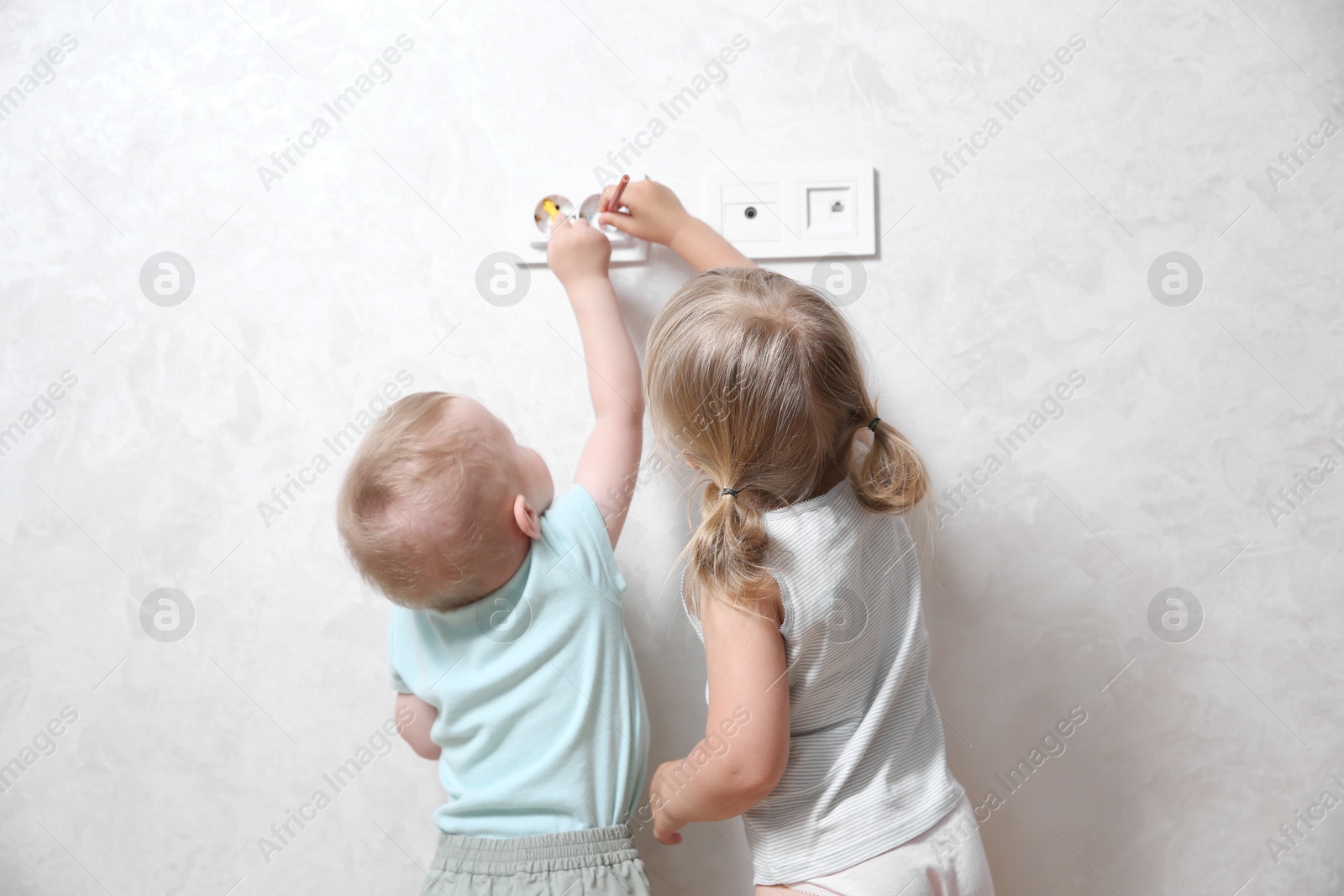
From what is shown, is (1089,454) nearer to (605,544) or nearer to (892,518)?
(892,518)

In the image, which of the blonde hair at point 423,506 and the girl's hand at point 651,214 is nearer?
the blonde hair at point 423,506

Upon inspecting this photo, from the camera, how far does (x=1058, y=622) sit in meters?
0.97

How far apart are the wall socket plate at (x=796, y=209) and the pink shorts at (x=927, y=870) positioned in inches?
23.2

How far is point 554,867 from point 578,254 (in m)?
0.61

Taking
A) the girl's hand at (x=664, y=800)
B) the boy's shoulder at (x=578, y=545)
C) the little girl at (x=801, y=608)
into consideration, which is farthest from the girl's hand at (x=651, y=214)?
the girl's hand at (x=664, y=800)

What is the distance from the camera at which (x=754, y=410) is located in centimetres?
67

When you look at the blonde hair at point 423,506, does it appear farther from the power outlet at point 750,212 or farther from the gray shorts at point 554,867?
the power outlet at point 750,212

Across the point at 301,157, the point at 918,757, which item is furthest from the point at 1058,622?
the point at 301,157

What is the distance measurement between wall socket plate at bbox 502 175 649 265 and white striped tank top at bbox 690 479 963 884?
377mm

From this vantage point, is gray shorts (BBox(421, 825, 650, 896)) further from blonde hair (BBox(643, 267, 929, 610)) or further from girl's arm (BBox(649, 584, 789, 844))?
blonde hair (BBox(643, 267, 929, 610))

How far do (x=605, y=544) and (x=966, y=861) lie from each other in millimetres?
440

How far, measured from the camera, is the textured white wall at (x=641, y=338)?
0.93 metres

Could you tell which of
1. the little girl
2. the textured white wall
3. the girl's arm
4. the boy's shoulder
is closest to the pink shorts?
the little girl

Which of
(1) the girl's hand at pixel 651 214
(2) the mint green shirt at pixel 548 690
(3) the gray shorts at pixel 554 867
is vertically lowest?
(3) the gray shorts at pixel 554 867
